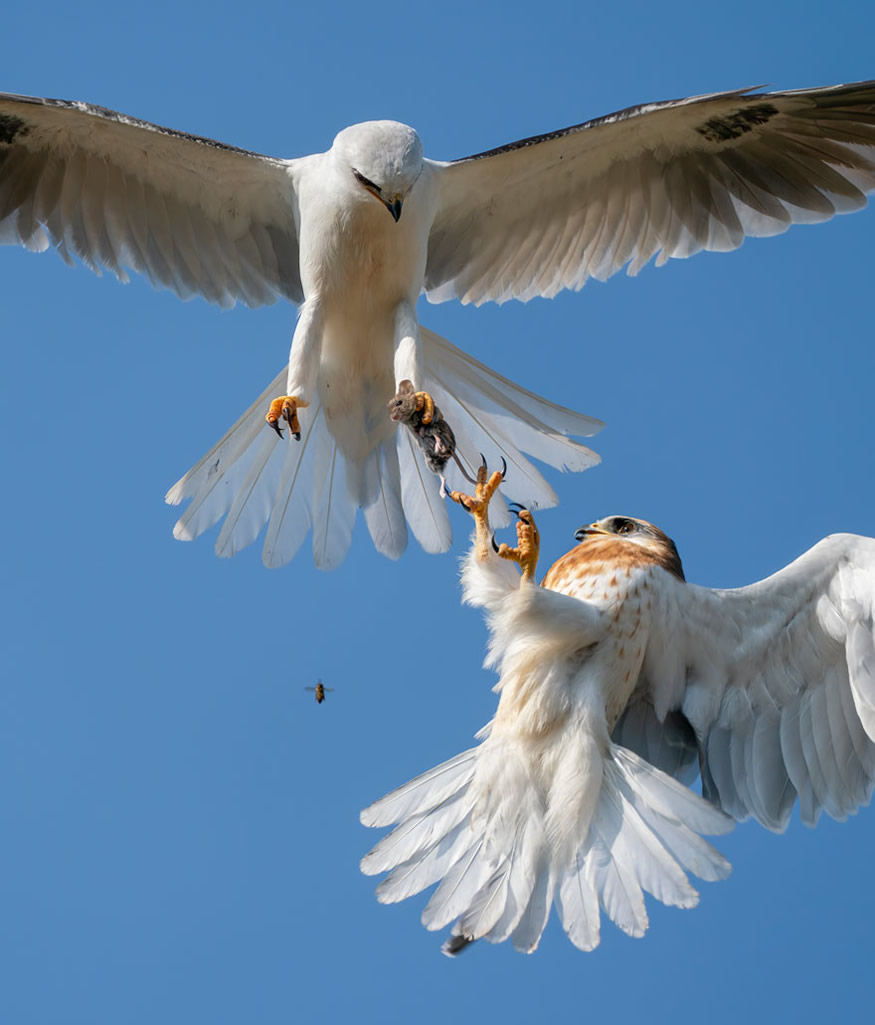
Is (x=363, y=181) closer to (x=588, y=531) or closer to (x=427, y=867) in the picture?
(x=588, y=531)

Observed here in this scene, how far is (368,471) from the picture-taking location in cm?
687

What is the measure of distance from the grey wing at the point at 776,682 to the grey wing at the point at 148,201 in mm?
2207

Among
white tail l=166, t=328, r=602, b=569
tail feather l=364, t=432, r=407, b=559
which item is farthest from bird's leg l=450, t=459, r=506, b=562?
tail feather l=364, t=432, r=407, b=559

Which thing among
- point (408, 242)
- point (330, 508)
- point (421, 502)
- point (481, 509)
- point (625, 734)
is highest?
point (408, 242)

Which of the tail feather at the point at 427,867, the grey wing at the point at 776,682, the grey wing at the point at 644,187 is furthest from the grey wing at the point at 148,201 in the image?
the tail feather at the point at 427,867

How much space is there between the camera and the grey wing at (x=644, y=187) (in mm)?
6652

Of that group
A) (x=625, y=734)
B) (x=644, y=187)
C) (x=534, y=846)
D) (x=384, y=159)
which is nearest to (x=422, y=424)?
(x=384, y=159)

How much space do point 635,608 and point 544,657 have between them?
37 cm

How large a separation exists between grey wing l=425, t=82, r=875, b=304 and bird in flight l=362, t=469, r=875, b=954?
4.28 feet

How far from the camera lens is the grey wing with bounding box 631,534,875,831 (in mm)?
5977

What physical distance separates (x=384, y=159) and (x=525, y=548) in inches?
56.1

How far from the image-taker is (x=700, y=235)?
7.04 m

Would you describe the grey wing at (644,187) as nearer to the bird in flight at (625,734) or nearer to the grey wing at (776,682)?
the bird in flight at (625,734)

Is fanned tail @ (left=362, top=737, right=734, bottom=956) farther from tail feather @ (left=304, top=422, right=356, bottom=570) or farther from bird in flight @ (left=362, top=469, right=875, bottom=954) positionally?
tail feather @ (left=304, top=422, right=356, bottom=570)
